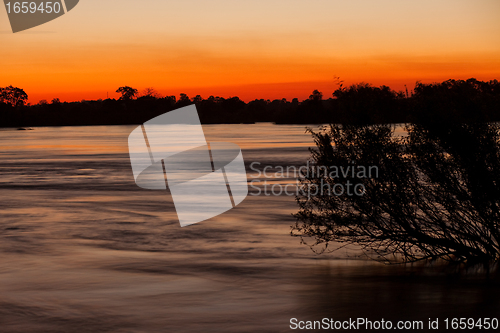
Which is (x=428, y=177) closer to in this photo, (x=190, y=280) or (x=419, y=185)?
(x=419, y=185)

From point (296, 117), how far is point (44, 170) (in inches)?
6179

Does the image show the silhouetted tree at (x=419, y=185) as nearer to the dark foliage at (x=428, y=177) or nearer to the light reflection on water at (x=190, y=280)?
the dark foliage at (x=428, y=177)

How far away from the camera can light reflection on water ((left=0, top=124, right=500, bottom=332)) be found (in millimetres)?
8352

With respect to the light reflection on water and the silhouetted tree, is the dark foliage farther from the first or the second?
the light reflection on water

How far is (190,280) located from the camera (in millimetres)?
10352

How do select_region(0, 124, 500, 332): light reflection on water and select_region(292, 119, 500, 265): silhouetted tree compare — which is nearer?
select_region(0, 124, 500, 332): light reflection on water

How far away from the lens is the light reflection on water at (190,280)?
27.4 feet

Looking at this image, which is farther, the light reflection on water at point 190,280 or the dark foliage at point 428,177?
the dark foliage at point 428,177

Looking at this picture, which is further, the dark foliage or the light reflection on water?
the dark foliage

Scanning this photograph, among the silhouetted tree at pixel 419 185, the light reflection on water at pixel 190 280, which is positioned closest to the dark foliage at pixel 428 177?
the silhouetted tree at pixel 419 185

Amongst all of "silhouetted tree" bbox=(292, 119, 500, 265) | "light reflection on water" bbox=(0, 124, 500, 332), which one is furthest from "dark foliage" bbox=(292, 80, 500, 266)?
"light reflection on water" bbox=(0, 124, 500, 332)

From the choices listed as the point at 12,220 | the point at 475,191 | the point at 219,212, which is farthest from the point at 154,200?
the point at 475,191

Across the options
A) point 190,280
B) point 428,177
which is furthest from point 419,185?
point 190,280

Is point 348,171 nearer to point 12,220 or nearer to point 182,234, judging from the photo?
point 182,234
